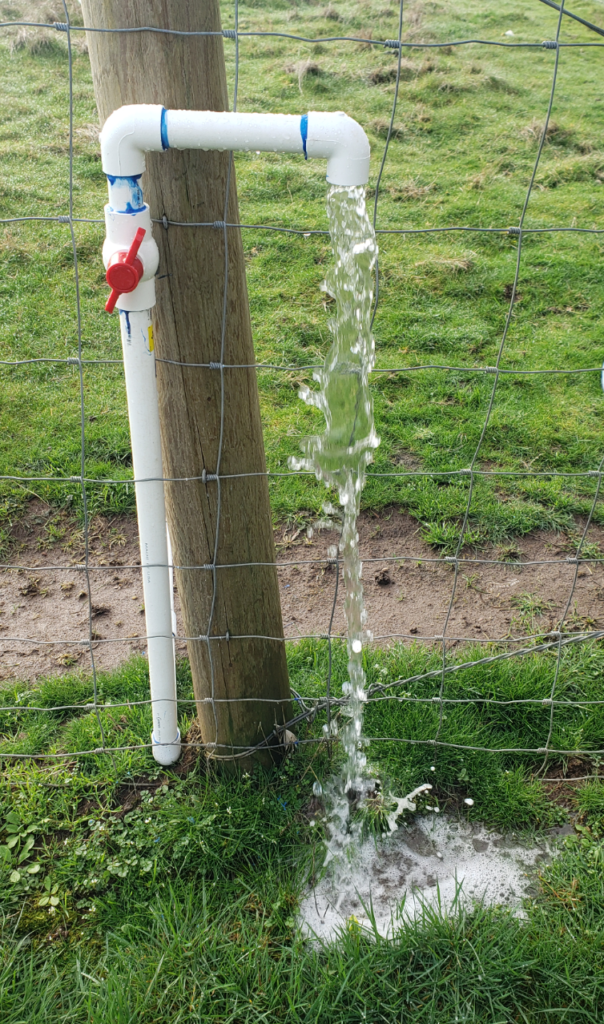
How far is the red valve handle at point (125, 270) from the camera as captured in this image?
1694 millimetres

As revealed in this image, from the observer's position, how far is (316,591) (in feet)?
11.0

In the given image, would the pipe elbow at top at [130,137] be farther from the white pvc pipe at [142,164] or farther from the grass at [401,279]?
the grass at [401,279]

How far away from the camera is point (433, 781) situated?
2516 mm

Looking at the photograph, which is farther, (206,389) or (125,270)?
(206,389)

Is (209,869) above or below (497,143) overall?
below

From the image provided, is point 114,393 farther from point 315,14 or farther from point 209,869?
point 315,14

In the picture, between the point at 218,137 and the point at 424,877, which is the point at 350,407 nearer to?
the point at 218,137

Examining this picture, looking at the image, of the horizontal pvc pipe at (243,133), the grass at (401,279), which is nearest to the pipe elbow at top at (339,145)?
the horizontal pvc pipe at (243,133)

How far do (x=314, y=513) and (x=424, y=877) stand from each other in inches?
67.3

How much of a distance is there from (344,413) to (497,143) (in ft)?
19.3

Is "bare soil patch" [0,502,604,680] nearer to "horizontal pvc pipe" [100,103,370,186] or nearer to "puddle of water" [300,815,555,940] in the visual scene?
"puddle of water" [300,815,555,940]

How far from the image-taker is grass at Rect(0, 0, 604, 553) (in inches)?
151

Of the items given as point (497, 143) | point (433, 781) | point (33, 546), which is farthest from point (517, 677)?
point (497, 143)

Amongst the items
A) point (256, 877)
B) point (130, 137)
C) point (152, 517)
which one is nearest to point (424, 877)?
point (256, 877)
